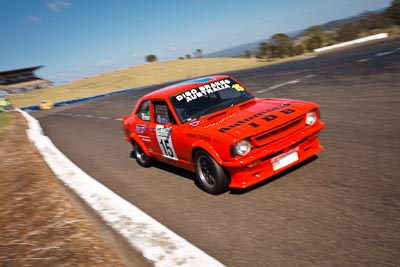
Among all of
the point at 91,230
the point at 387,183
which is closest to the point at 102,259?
the point at 91,230

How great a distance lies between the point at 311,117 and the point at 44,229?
3482 mm

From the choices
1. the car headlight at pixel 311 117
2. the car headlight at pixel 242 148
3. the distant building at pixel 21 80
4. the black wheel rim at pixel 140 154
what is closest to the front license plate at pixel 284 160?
the car headlight at pixel 242 148

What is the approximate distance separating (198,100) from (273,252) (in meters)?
2.90

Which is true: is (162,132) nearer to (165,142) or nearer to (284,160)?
(165,142)

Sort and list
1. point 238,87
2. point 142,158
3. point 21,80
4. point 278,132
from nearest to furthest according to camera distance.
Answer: point 278,132 → point 238,87 → point 142,158 → point 21,80

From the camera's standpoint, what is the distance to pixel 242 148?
404 cm

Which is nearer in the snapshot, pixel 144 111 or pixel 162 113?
pixel 162 113

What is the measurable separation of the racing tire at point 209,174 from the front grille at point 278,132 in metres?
0.58

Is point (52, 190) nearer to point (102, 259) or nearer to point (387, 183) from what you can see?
point (102, 259)

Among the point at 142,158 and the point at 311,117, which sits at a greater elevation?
the point at 311,117

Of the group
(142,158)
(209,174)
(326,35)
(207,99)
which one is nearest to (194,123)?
(207,99)

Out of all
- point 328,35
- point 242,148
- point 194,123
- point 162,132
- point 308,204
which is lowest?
point 308,204

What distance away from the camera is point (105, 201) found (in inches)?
149

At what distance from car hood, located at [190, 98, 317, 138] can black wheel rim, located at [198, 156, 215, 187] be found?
43 cm
